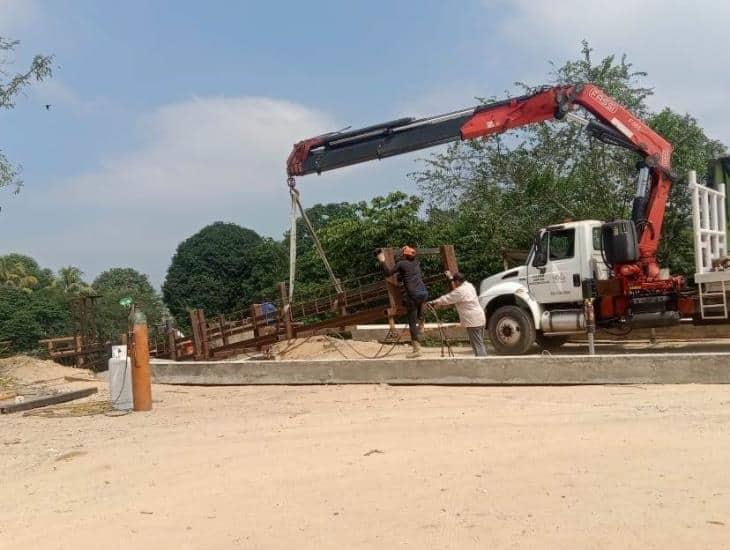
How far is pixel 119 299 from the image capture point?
81.1ft

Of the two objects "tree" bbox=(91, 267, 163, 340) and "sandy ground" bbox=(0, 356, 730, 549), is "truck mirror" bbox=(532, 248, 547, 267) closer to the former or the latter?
"sandy ground" bbox=(0, 356, 730, 549)

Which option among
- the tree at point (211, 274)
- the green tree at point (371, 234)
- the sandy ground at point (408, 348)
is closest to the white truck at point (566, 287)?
the sandy ground at point (408, 348)

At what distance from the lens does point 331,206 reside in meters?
44.4

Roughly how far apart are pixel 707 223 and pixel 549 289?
2.77 m

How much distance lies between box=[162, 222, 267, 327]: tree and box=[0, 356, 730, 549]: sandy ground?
31.6 m

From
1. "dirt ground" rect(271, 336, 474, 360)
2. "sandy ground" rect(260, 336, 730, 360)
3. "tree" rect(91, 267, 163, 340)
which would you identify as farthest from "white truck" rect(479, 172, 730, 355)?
"tree" rect(91, 267, 163, 340)

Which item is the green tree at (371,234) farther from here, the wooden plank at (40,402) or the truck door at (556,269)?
the wooden plank at (40,402)

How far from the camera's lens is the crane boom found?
12922 mm

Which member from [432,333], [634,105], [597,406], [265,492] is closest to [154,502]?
[265,492]

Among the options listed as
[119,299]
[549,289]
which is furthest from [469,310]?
[119,299]

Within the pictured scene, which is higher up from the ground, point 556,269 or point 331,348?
point 556,269

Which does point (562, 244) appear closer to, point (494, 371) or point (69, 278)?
point (494, 371)

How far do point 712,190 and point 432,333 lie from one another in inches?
268

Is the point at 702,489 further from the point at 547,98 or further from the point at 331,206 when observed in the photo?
the point at 331,206
